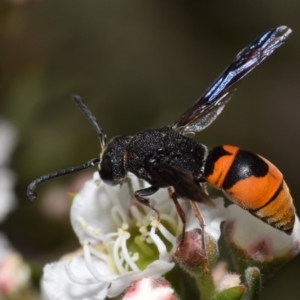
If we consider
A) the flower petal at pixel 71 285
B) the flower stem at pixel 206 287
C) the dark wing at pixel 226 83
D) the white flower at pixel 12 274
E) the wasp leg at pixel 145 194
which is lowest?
the white flower at pixel 12 274

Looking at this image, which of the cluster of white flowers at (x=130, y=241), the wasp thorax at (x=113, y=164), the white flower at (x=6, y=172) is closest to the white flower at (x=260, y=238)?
the cluster of white flowers at (x=130, y=241)

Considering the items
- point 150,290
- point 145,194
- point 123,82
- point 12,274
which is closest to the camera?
point 150,290

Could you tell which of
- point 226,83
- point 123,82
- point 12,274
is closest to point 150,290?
point 226,83

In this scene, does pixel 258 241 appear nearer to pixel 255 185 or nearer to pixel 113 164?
pixel 255 185

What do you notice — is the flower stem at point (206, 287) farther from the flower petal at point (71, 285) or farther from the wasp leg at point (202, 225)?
the flower petal at point (71, 285)

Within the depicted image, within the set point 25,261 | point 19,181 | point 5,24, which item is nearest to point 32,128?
point 19,181

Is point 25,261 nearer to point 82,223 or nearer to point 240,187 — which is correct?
point 82,223

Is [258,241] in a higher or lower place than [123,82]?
higher

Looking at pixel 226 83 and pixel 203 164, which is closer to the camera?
pixel 203 164
